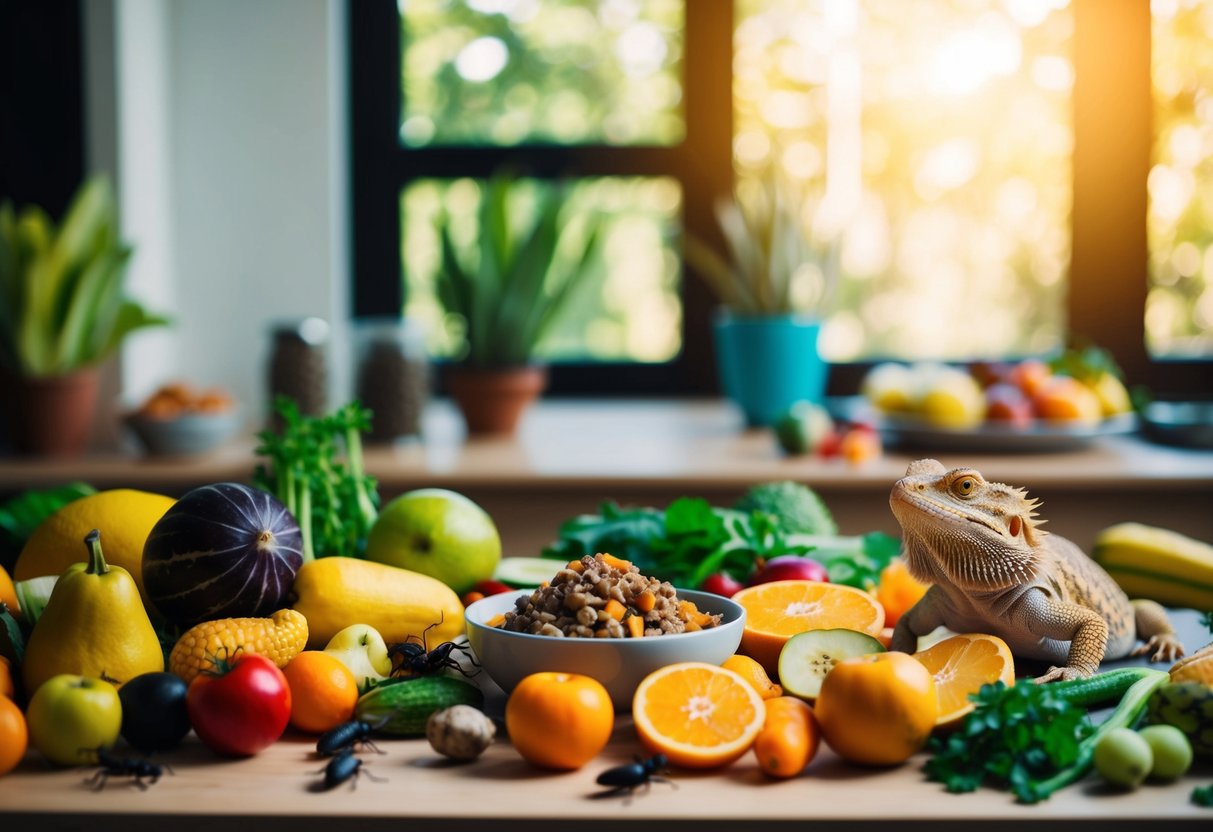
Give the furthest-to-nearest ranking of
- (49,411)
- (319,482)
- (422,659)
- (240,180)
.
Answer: (240,180) < (49,411) < (319,482) < (422,659)

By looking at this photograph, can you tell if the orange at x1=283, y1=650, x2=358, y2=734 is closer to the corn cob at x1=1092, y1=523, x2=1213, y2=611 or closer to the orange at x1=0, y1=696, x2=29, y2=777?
the orange at x1=0, y1=696, x2=29, y2=777

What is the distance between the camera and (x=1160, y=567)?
1.52m

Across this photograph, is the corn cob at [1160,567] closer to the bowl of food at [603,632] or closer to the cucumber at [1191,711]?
the cucumber at [1191,711]

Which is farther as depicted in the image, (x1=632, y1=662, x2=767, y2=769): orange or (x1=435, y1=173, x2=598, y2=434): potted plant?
(x1=435, y1=173, x2=598, y2=434): potted plant

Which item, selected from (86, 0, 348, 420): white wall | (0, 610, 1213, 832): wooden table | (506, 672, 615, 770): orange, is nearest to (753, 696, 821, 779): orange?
(0, 610, 1213, 832): wooden table

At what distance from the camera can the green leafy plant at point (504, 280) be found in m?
3.02

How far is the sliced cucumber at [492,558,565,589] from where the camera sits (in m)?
1.40

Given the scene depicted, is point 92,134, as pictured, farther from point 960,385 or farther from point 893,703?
point 893,703

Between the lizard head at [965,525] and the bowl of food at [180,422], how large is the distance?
6.93ft

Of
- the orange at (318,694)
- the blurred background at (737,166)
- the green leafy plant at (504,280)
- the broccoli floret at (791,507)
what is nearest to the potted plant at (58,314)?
the blurred background at (737,166)

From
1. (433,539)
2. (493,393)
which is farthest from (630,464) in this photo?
(433,539)

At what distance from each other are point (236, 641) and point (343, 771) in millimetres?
218

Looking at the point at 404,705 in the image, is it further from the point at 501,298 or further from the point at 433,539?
the point at 501,298

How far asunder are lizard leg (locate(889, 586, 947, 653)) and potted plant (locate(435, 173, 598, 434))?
1.95 metres
